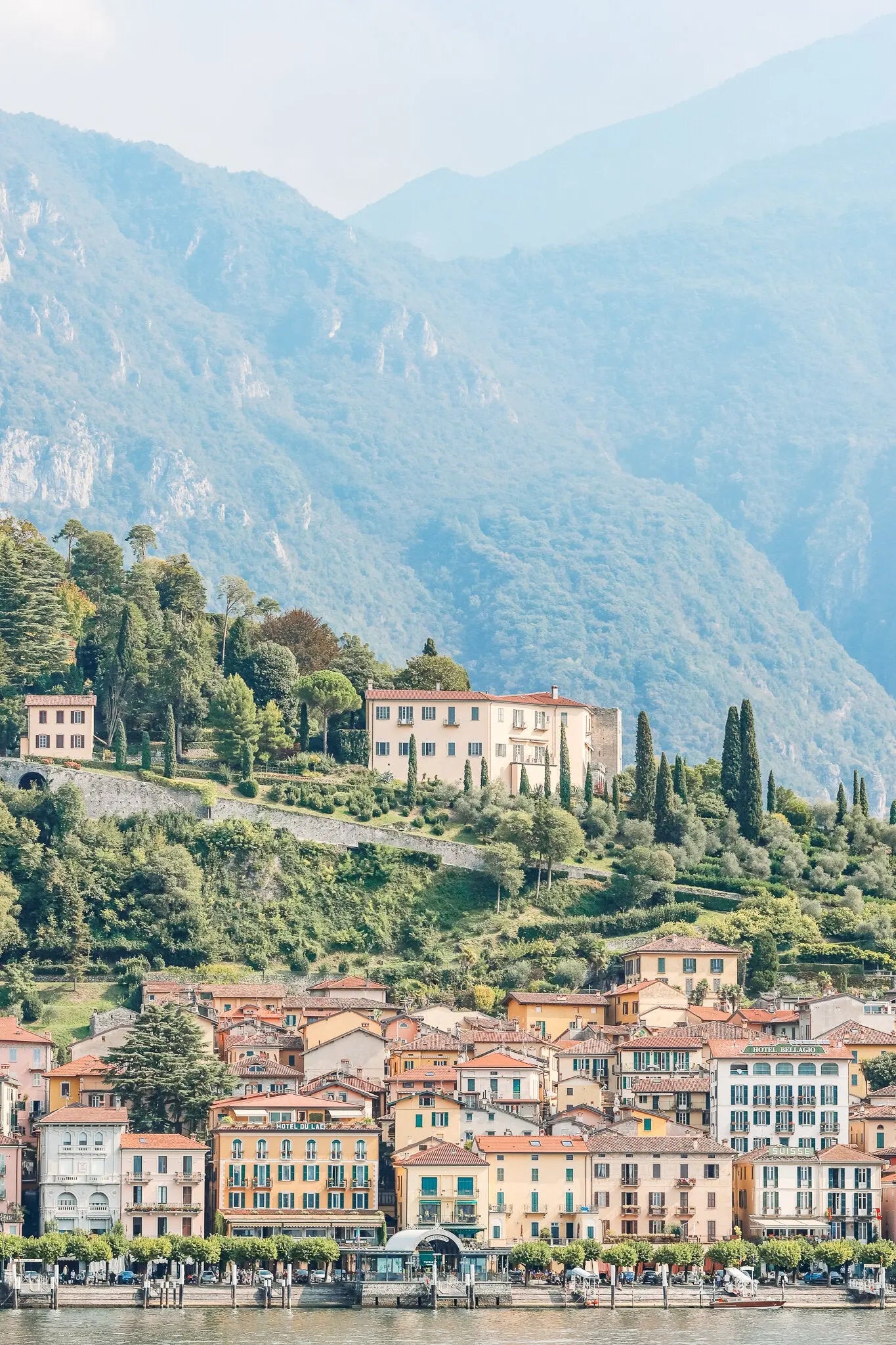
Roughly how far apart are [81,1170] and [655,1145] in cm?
1869

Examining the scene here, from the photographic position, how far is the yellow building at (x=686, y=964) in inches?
4107

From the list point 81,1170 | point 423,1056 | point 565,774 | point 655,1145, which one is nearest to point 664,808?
point 565,774

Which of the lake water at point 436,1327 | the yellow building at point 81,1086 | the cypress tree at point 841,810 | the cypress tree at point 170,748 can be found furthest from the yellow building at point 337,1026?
the cypress tree at point 841,810

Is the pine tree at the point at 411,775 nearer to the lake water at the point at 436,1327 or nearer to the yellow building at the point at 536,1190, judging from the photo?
the yellow building at the point at 536,1190

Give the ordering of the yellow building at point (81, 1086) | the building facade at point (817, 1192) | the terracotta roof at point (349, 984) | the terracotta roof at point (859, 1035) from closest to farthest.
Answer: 1. the building facade at point (817, 1192)
2. the yellow building at point (81, 1086)
3. the terracotta roof at point (859, 1035)
4. the terracotta roof at point (349, 984)

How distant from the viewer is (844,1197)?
85.8 metres

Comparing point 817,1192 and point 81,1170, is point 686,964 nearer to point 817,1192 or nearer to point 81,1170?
point 817,1192

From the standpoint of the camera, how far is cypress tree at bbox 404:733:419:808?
120 m

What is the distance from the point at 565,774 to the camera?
4803 inches

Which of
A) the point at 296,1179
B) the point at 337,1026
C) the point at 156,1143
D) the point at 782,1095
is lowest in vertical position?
the point at 296,1179

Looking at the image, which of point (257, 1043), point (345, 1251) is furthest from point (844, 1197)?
point (257, 1043)

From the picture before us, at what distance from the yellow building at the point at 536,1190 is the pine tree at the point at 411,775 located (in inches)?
1398

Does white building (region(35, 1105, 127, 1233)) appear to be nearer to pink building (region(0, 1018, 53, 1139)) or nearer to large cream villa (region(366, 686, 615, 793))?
pink building (region(0, 1018, 53, 1139))

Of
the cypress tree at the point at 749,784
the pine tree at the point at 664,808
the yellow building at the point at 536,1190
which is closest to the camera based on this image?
the yellow building at the point at 536,1190
